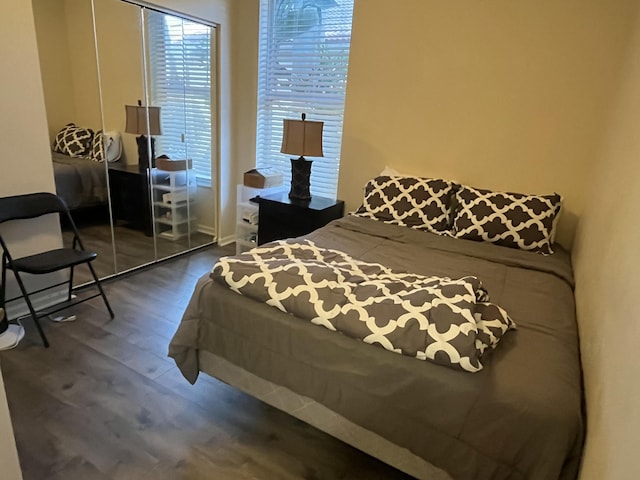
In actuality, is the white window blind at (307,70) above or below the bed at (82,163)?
above

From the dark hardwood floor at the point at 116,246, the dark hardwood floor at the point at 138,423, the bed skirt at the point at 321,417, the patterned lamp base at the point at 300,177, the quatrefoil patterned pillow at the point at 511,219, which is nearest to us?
the bed skirt at the point at 321,417

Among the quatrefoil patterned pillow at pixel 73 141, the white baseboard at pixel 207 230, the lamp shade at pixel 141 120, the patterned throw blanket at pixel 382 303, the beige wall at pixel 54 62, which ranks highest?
the beige wall at pixel 54 62

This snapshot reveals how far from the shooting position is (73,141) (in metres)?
2.62

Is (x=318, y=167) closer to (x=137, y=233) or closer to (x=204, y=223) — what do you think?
(x=204, y=223)

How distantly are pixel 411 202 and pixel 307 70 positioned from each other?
4.98 ft

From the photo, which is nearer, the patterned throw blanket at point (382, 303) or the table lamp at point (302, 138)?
the patterned throw blanket at point (382, 303)

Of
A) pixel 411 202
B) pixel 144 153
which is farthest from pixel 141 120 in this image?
pixel 411 202

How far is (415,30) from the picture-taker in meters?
2.81

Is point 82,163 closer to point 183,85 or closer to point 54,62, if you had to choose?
point 54,62

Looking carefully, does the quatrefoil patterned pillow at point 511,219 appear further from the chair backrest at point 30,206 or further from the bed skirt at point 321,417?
the chair backrest at point 30,206

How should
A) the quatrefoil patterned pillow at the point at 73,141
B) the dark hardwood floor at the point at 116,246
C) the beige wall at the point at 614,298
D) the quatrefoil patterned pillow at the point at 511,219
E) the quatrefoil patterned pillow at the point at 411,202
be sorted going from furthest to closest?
the dark hardwood floor at the point at 116,246 < the quatrefoil patterned pillow at the point at 411,202 < the quatrefoil patterned pillow at the point at 73,141 < the quatrefoil patterned pillow at the point at 511,219 < the beige wall at the point at 614,298

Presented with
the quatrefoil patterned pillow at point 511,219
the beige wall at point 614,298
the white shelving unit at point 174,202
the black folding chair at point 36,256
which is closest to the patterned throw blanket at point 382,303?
the beige wall at point 614,298

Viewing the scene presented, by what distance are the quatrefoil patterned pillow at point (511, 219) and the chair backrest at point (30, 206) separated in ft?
7.94

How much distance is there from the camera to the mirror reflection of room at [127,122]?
8.32ft
